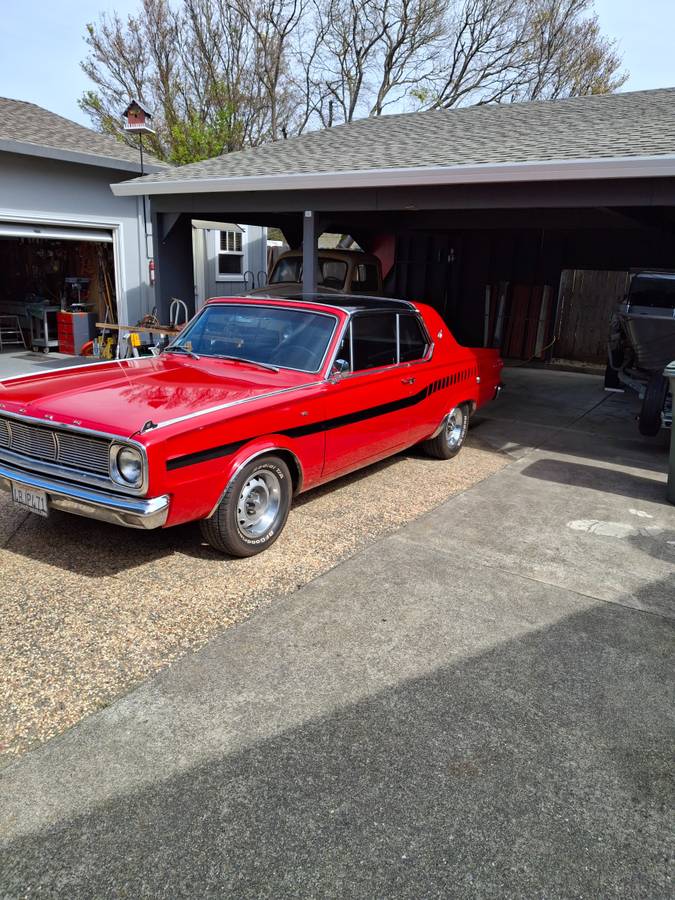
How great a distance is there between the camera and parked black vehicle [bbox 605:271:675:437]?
26.3 feet

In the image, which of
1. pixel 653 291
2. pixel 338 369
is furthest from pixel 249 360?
pixel 653 291

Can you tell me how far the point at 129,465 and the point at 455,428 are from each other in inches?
170

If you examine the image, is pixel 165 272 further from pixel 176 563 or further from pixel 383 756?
pixel 383 756

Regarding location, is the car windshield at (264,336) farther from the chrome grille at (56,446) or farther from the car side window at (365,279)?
the car side window at (365,279)

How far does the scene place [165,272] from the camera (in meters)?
11.1

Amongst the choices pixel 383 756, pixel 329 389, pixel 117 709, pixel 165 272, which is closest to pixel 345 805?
pixel 383 756

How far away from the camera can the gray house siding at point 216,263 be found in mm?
17250

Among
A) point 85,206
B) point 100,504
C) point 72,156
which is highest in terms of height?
point 72,156

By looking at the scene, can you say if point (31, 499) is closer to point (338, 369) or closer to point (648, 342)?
point (338, 369)

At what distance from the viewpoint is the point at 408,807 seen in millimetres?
2529

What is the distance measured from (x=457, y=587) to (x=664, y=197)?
496cm

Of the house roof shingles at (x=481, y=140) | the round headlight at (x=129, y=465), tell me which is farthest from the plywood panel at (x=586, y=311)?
the round headlight at (x=129, y=465)

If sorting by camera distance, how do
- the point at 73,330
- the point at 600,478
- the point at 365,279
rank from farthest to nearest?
the point at 73,330 < the point at 365,279 < the point at 600,478

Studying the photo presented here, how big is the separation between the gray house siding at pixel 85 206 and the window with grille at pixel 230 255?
4.64 m
